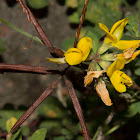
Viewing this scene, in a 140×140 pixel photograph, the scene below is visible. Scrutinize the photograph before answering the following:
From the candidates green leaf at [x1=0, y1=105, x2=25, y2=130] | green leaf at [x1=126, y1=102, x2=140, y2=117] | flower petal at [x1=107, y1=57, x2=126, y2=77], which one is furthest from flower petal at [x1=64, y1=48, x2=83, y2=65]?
green leaf at [x1=0, y1=105, x2=25, y2=130]

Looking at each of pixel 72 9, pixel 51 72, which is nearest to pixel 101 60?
pixel 51 72

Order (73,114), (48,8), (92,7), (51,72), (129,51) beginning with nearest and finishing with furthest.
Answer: (129,51)
(51,72)
(73,114)
(92,7)
(48,8)

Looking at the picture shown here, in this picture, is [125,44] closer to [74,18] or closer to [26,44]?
[74,18]

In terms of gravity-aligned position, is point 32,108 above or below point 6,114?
below

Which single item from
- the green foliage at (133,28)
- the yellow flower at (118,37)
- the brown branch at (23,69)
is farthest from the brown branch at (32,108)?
the green foliage at (133,28)

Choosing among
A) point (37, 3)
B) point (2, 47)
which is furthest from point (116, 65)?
point (2, 47)

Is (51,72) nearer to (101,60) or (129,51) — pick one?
(101,60)
